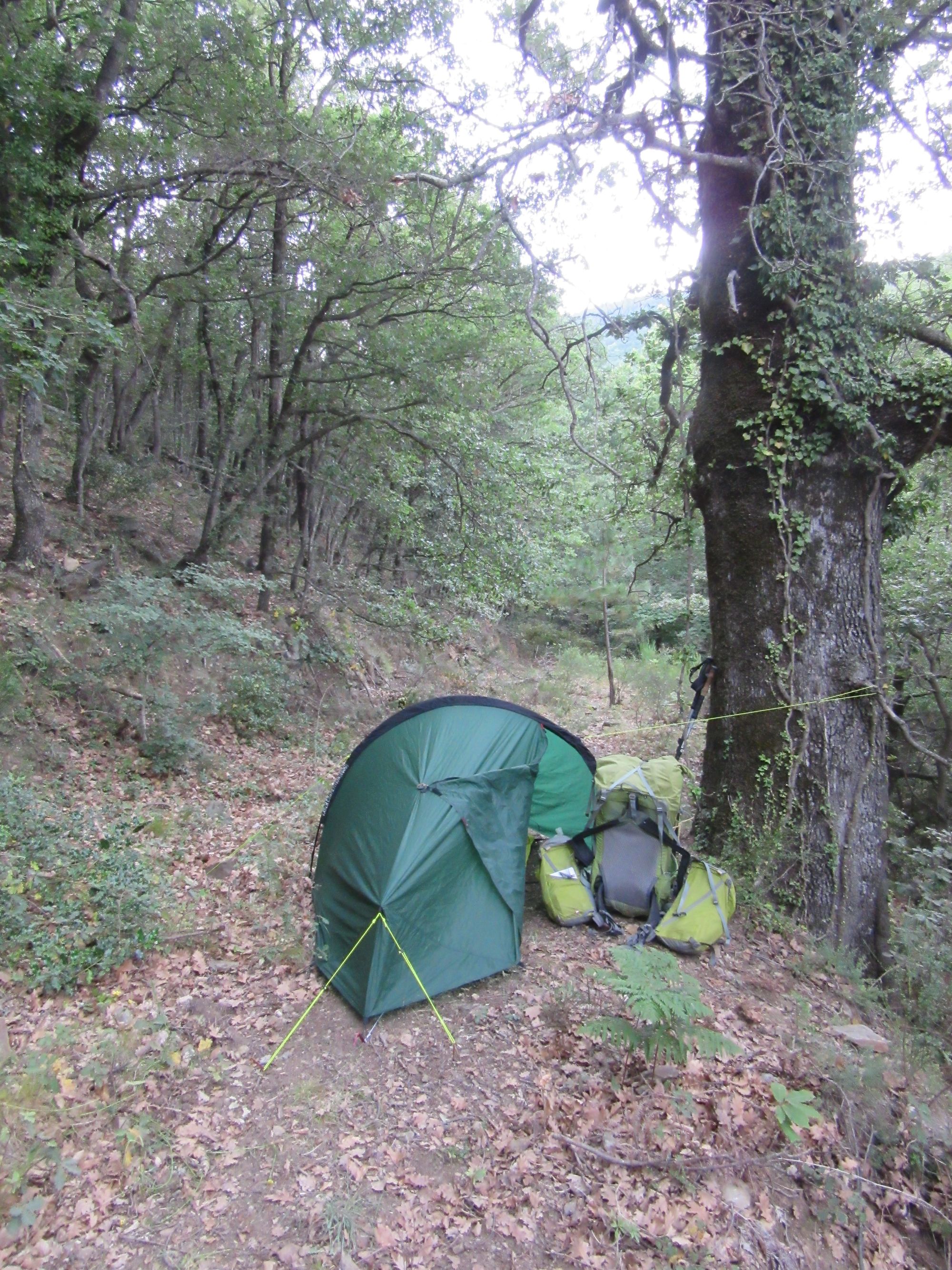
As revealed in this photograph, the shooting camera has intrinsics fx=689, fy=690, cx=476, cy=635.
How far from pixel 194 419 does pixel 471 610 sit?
10.3 m

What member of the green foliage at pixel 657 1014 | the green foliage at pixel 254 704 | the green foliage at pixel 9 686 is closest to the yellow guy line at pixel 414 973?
the green foliage at pixel 657 1014

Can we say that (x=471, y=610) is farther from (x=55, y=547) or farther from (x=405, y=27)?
(x=405, y=27)

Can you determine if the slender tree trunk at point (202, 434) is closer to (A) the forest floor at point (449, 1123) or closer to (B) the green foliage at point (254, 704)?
(B) the green foliage at point (254, 704)

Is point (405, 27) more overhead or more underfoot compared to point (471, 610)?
more overhead

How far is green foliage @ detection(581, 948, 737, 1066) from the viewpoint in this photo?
3.17 metres

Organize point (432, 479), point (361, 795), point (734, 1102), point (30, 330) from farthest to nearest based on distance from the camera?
point (432, 479), point (30, 330), point (361, 795), point (734, 1102)

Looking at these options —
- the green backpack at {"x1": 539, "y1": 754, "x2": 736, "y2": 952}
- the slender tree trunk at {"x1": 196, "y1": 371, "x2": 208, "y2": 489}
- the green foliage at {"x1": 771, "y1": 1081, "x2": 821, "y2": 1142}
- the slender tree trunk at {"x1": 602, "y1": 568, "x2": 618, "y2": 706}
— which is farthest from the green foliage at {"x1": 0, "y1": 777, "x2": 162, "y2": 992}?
the slender tree trunk at {"x1": 196, "y1": 371, "x2": 208, "y2": 489}

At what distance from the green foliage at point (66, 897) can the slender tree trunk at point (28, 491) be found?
4165 millimetres

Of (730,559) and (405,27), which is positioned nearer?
(730,559)

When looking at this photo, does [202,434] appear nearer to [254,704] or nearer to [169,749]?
[254,704]

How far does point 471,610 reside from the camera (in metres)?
13.2

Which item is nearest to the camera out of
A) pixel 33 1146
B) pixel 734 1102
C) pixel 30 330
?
pixel 33 1146

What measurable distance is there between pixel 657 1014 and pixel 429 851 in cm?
157

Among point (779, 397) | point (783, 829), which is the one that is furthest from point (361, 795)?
point (779, 397)
